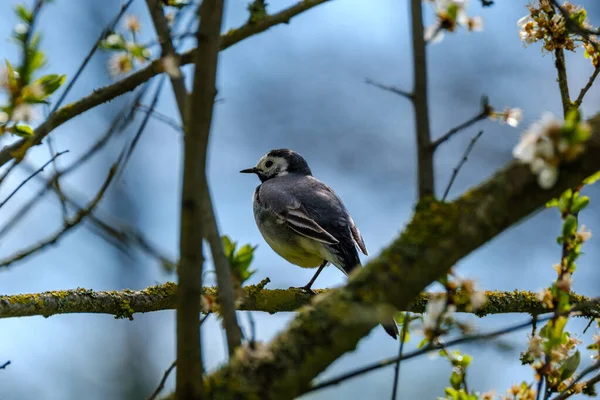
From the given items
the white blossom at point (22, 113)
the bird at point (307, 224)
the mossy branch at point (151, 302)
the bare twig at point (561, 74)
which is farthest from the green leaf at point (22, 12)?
the bird at point (307, 224)

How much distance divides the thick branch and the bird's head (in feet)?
17.7

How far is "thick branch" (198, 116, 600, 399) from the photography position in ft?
5.80

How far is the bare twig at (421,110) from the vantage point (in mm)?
1962

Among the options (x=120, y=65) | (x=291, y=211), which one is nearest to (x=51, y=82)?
(x=120, y=65)

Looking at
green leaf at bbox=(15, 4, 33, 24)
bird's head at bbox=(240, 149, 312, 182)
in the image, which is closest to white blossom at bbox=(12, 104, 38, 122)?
green leaf at bbox=(15, 4, 33, 24)

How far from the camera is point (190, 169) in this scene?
175 cm

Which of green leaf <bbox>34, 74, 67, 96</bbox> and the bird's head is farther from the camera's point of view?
the bird's head

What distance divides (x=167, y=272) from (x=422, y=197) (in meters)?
0.69

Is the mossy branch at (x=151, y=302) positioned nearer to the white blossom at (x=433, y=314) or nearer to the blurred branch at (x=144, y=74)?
the blurred branch at (x=144, y=74)

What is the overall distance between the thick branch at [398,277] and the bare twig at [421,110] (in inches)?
6.3

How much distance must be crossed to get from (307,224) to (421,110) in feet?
12.3

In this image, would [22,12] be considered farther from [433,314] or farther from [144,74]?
[433,314]

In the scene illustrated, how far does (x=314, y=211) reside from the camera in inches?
233

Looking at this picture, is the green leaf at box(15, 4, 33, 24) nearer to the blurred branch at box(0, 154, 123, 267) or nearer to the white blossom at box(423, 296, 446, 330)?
the blurred branch at box(0, 154, 123, 267)
